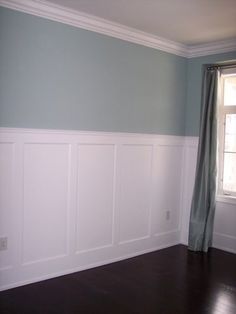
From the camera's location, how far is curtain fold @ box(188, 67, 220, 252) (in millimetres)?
4309

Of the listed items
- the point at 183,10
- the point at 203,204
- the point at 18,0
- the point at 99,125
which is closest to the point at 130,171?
the point at 99,125

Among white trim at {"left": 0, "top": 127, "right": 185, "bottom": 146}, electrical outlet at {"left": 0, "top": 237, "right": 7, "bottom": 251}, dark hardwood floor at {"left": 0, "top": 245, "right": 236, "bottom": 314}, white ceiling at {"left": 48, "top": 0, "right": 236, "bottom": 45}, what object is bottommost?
dark hardwood floor at {"left": 0, "top": 245, "right": 236, "bottom": 314}

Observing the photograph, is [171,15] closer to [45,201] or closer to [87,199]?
[87,199]

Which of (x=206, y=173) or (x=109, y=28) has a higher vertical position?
(x=109, y=28)

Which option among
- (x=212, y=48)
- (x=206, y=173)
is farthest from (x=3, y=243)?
(x=212, y=48)

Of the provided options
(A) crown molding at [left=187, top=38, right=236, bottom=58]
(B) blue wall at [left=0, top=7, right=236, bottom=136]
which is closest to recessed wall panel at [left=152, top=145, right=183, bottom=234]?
(B) blue wall at [left=0, top=7, right=236, bottom=136]

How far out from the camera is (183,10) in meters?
3.22

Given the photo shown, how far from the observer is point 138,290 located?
128 inches

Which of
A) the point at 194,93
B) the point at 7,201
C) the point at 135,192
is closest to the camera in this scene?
the point at 7,201

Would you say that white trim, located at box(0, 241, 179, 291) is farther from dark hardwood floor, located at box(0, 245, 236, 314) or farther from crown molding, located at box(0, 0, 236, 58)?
crown molding, located at box(0, 0, 236, 58)

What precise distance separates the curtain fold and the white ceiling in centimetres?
58

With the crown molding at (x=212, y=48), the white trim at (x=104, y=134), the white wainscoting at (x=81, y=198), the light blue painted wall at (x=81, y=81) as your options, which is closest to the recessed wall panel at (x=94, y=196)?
the white wainscoting at (x=81, y=198)

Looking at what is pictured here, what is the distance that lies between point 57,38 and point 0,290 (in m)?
2.17

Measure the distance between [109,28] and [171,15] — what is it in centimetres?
63
